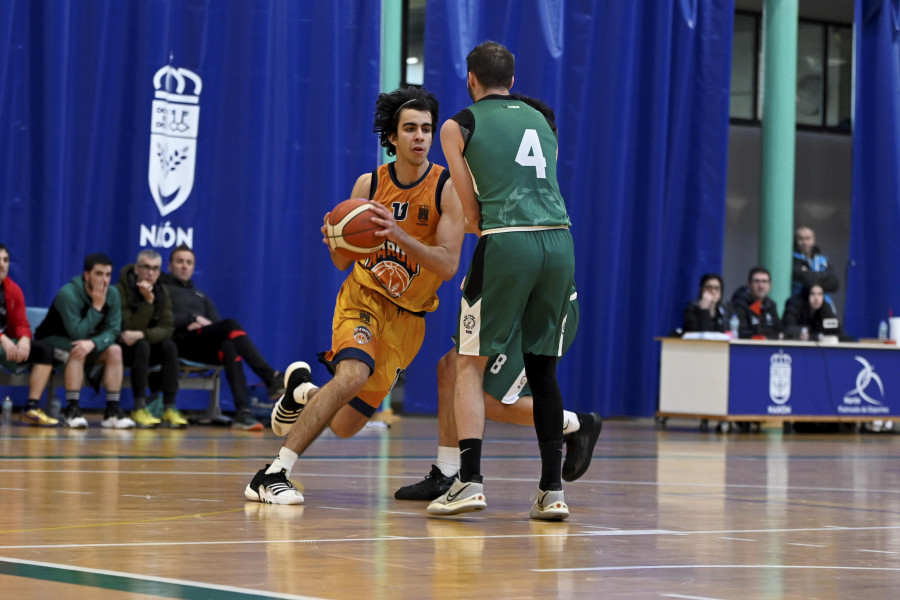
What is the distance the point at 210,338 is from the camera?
9.72 meters

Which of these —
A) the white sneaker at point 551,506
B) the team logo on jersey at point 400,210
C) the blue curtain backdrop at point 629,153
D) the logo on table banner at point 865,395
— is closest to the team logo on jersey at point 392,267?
the team logo on jersey at point 400,210

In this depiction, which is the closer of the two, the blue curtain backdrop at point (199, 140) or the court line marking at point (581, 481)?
the court line marking at point (581, 481)

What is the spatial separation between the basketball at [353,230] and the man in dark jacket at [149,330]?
16.6 feet

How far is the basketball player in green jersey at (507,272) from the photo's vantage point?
4.22 meters

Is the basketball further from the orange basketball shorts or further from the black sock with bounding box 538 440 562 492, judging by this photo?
the black sock with bounding box 538 440 562 492

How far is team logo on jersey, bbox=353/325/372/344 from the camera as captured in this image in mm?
4637

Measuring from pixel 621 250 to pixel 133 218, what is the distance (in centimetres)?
469

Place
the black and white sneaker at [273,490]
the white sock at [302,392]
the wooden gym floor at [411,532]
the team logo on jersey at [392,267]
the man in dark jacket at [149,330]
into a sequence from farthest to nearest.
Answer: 1. the man in dark jacket at [149,330]
2. the white sock at [302,392]
3. the team logo on jersey at [392,267]
4. the black and white sneaker at [273,490]
5. the wooden gym floor at [411,532]

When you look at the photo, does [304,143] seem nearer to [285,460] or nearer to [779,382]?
[779,382]

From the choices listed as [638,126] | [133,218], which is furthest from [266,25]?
[638,126]

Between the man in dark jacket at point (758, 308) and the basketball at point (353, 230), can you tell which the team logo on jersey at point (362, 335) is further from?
the man in dark jacket at point (758, 308)

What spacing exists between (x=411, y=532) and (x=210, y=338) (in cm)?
612

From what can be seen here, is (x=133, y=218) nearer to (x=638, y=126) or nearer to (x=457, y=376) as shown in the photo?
(x=638, y=126)

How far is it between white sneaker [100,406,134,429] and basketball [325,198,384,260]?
16.0 feet
